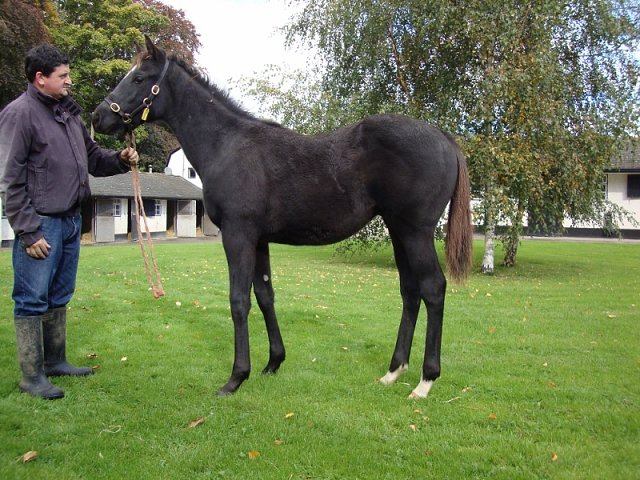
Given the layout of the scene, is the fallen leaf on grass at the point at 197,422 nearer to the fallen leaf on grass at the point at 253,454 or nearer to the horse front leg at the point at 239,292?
the horse front leg at the point at 239,292

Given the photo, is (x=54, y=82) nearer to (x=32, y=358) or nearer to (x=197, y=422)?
(x=32, y=358)

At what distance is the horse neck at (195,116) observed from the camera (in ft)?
15.4

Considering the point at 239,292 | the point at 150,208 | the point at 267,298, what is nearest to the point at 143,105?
the point at 239,292

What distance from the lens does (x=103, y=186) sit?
28594 mm

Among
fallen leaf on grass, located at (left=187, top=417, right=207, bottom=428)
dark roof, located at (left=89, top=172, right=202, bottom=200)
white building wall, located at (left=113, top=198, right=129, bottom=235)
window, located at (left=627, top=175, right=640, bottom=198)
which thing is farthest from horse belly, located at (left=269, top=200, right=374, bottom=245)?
window, located at (left=627, top=175, right=640, bottom=198)

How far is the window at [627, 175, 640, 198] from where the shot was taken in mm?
33344

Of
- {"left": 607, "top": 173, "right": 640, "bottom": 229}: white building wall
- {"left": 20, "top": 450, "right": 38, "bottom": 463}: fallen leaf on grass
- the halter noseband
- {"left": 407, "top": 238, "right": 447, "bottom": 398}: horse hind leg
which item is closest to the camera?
{"left": 20, "top": 450, "right": 38, "bottom": 463}: fallen leaf on grass

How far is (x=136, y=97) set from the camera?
180 inches

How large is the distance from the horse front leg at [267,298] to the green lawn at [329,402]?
0.16 metres

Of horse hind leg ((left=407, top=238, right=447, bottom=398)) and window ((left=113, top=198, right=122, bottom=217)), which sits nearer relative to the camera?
horse hind leg ((left=407, top=238, right=447, bottom=398))

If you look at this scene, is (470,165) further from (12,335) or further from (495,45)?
(12,335)

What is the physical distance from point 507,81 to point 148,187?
2613cm

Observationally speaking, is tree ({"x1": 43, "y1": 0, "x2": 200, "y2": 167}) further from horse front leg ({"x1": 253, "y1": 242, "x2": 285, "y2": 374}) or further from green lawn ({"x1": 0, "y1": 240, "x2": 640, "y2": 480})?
horse front leg ({"x1": 253, "y1": 242, "x2": 285, "y2": 374})

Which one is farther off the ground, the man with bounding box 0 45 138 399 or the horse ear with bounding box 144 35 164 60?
the horse ear with bounding box 144 35 164 60
